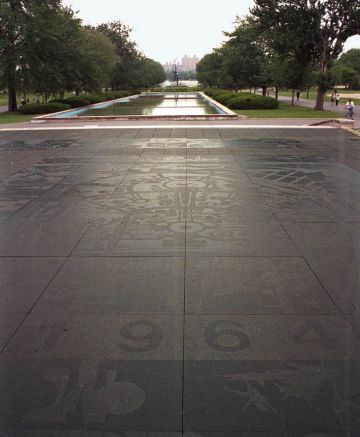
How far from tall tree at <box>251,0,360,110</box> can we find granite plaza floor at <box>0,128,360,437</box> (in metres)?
26.1

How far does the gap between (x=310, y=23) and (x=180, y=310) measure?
3304cm

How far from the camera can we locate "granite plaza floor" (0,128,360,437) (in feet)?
9.78

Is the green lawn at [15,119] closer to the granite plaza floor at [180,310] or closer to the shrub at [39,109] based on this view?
the shrub at [39,109]

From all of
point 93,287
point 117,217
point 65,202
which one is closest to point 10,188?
point 65,202

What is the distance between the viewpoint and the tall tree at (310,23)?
3173cm

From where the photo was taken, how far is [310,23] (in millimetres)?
32250

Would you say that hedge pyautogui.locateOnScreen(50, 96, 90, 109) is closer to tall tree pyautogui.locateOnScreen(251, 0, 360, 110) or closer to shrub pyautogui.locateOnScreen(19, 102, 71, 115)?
shrub pyautogui.locateOnScreen(19, 102, 71, 115)

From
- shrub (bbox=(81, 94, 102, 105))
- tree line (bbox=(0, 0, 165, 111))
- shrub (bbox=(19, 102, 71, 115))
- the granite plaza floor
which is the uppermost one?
tree line (bbox=(0, 0, 165, 111))

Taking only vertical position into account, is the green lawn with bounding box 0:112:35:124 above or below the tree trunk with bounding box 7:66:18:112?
below

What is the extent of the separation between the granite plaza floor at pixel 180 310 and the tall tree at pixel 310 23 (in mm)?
26134

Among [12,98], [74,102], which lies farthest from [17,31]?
[74,102]

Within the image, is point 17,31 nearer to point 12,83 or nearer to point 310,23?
point 12,83

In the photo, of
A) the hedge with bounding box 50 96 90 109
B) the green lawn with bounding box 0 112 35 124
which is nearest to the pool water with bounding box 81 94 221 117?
the hedge with bounding box 50 96 90 109

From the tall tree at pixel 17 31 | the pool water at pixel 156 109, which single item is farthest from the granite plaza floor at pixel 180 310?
the tall tree at pixel 17 31
